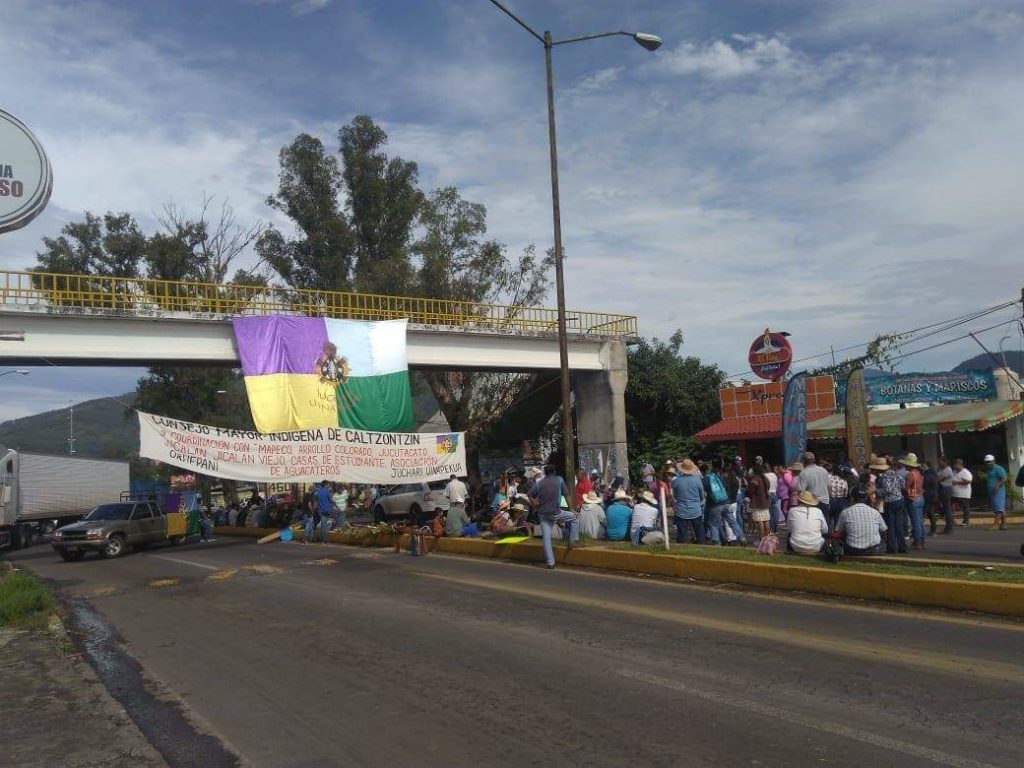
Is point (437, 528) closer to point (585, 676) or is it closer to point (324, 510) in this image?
point (324, 510)

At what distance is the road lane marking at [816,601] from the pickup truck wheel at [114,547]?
14.3 meters

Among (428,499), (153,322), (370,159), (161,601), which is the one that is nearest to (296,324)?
(153,322)

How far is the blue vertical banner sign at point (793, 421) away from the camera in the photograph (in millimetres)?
19109

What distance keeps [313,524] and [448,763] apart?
19257 mm

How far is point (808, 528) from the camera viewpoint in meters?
12.1

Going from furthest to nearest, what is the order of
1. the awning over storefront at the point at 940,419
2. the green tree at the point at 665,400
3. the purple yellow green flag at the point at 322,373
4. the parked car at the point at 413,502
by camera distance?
the green tree at the point at 665,400 → the parked car at the point at 413,502 → the awning over storefront at the point at 940,419 → the purple yellow green flag at the point at 322,373

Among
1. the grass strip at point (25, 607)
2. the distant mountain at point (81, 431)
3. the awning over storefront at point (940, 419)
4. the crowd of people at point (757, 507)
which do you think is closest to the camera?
the grass strip at point (25, 607)

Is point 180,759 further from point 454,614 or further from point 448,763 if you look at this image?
point 454,614

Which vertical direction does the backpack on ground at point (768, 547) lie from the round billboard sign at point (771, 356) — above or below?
below

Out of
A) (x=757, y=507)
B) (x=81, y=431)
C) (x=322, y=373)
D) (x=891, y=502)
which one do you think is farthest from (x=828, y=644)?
(x=81, y=431)

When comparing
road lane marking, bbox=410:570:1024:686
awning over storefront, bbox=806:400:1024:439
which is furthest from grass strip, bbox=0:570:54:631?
awning over storefront, bbox=806:400:1024:439

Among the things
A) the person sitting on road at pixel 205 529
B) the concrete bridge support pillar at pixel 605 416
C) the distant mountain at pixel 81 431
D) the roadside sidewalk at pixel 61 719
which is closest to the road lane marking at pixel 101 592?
the roadside sidewalk at pixel 61 719

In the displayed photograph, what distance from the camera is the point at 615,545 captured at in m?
15.0

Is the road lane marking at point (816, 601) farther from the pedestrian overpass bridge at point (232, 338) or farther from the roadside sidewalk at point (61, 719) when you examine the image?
the pedestrian overpass bridge at point (232, 338)
